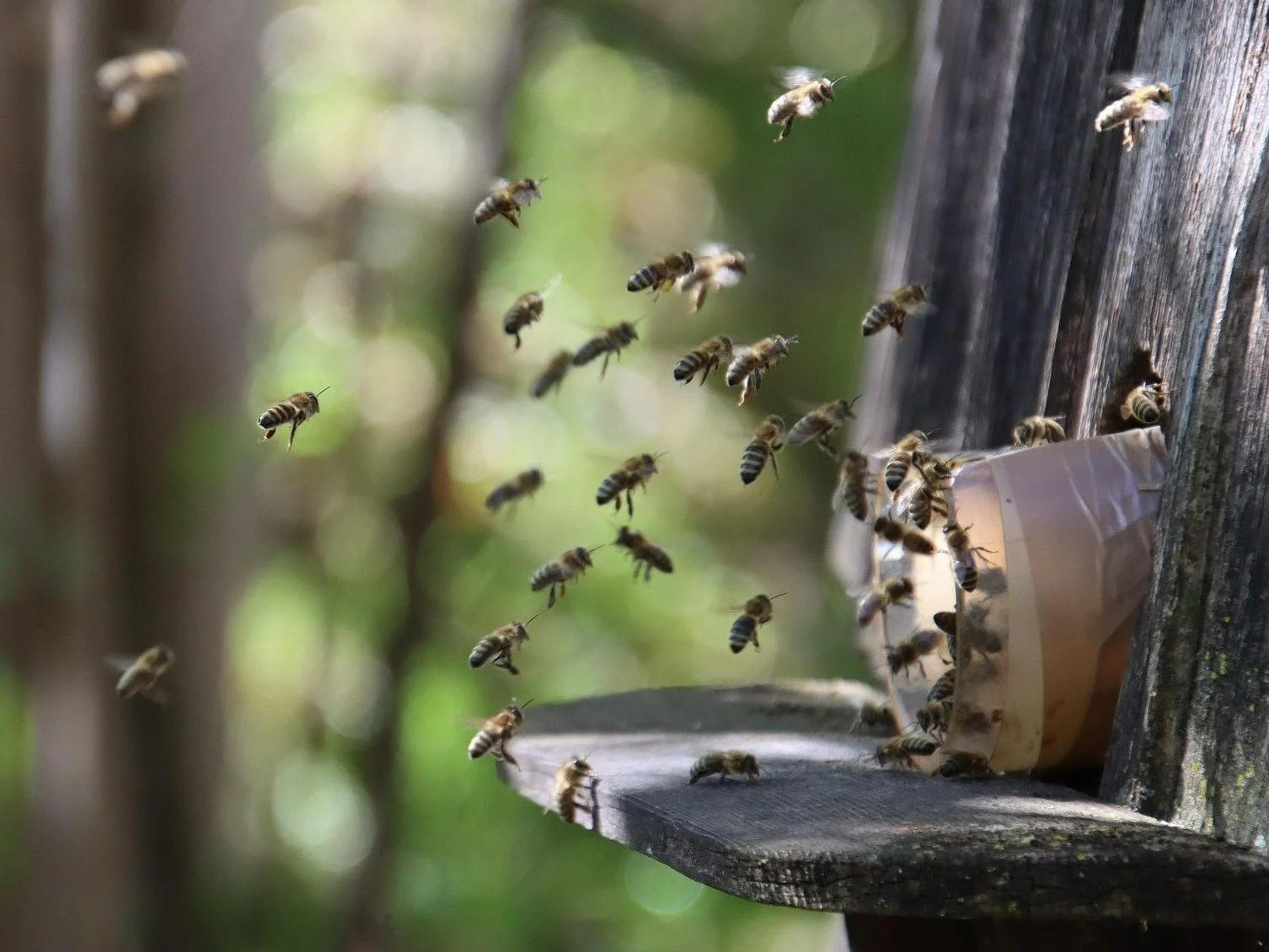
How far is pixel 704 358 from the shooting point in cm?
316

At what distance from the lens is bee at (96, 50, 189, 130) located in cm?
515

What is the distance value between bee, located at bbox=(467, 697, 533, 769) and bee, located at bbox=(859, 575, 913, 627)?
0.70 m

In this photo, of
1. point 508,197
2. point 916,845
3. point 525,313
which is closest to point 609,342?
point 525,313

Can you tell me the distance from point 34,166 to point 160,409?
3.77 feet

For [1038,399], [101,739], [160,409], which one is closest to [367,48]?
[160,409]

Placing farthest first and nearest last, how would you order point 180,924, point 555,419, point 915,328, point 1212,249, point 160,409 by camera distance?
point 555,419, point 180,924, point 160,409, point 915,328, point 1212,249

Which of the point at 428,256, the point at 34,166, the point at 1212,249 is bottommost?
the point at 1212,249

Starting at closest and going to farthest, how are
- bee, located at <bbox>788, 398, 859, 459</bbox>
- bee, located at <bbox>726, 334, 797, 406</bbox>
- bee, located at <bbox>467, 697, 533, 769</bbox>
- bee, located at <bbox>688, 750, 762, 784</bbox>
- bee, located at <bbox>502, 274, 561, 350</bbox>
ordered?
bee, located at <bbox>688, 750, 762, 784</bbox>
bee, located at <bbox>467, 697, 533, 769</bbox>
bee, located at <bbox>788, 398, 859, 459</bbox>
bee, located at <bbox>726, 334, 797, 406</bbox>
bee, located at <bbox>502, 274, 561, 350</bbox>

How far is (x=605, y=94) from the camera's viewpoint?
11.1 metres

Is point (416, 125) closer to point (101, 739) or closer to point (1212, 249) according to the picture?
point (101, 739)

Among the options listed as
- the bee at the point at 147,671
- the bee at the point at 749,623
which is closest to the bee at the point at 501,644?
the bee at the point at 749,623

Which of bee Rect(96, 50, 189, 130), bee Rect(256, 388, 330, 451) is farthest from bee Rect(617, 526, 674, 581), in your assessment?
bee Rect(96, 50, 189, 130)

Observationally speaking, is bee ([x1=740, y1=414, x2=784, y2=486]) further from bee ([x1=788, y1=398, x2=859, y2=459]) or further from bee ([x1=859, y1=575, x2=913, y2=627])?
bee ([x1=859, y1=575, x2=913, y2=627])

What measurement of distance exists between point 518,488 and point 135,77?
93.3 inches
